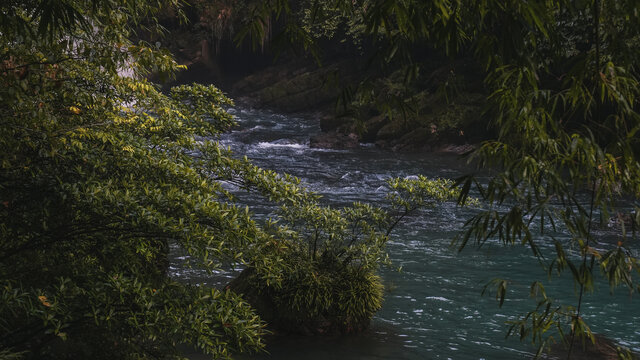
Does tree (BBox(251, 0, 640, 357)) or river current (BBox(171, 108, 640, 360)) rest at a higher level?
tree (BBox(251, 0, 640, 357))

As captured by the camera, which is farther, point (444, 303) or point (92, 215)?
point (444, 303)

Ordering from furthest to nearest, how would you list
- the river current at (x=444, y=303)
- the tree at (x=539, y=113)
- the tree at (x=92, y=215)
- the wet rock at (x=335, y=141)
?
1. the wet rock at (x=335, y=141)
2. the river current at (x=444, y=303)
3. the tree at (x=92, y=215)
4. the tree at (x=539, y=113)

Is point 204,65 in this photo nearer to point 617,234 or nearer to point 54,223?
point 617,234

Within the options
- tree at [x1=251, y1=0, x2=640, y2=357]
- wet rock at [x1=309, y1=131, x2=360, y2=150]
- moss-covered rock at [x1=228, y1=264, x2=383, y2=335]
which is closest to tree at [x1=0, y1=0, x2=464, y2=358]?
moss-covered rock at [x1=228, y1=264, x2=383, y2=335]

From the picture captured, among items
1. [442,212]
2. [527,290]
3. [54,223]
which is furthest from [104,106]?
[442,212]

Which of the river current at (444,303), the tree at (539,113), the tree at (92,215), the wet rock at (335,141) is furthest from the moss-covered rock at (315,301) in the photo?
the wet rock at (335,141)

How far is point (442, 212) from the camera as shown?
49.0ft

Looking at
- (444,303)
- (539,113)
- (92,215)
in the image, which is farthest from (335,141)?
(539,113)

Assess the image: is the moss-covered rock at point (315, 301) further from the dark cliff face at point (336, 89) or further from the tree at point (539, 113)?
the dark cliff face at point (336, 89)

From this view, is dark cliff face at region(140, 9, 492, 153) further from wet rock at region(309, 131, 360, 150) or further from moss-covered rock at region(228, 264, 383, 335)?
moss-covered rock at region(228, 264, 383, 335)

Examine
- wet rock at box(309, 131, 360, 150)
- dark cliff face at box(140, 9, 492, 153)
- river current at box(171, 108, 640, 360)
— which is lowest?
river current at box(171, 108, 640, 360)

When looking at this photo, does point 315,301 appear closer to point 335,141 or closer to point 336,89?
point 336,89

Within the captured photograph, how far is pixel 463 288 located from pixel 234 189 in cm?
935

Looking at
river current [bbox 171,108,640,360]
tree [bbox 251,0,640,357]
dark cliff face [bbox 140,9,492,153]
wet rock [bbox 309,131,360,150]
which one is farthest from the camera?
wet rock [bbox 309,131,360,150]
